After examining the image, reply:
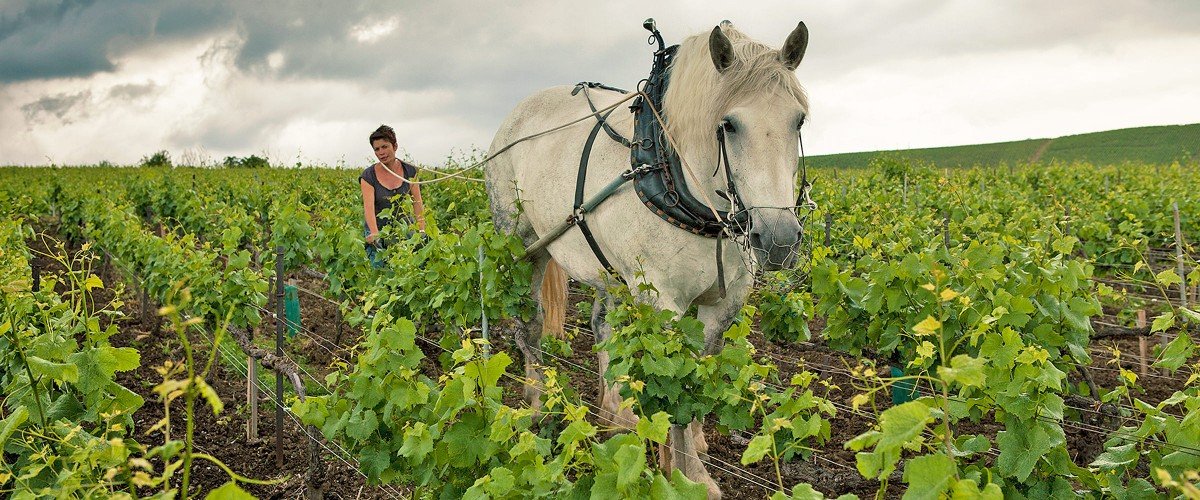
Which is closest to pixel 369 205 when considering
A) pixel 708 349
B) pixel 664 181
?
pixel 708 349

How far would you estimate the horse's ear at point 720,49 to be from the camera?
9.89 ft

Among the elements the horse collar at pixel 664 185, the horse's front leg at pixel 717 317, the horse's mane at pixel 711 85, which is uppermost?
the horse's mane at pixel 711 85

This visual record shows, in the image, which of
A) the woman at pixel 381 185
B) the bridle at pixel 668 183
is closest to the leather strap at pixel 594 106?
the bridle at pixel 668 183

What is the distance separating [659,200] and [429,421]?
1.29m

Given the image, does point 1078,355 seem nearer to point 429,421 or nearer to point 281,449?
point 429,421

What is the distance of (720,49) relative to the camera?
3.06 metres

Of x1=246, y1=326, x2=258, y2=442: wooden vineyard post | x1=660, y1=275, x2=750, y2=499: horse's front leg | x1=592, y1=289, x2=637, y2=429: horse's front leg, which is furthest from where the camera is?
x1=246, y1=326, x2=258, y2=442: wooden vineyard post

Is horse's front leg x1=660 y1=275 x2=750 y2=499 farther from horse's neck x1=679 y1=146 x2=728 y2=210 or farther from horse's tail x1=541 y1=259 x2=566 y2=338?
horse's tail x1=541 y1=259 x2=566 y2=338

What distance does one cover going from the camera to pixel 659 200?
10.9 ft

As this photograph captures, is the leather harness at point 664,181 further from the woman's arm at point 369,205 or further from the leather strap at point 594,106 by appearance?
the woman's arm at point 369,205

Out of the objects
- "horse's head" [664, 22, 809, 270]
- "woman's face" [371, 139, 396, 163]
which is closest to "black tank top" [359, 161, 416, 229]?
"woman's face" [371, 139, 396, 163]

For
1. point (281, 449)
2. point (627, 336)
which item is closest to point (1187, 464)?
point (627, 336)

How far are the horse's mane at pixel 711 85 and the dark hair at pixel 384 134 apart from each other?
10.6 ft

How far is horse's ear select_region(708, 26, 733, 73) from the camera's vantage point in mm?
3016
